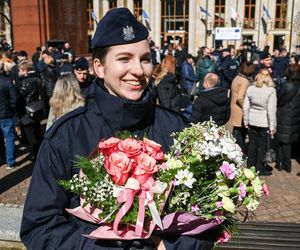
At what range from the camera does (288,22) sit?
141ft

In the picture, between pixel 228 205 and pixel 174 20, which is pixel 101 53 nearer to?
pixel 228 205

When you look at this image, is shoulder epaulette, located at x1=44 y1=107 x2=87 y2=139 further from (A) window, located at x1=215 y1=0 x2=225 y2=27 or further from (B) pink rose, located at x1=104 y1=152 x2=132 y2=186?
(A) window, located at x1=215 y1=0 x2=225 y2=27

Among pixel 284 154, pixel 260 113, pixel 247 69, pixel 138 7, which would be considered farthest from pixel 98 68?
pixel 138 7

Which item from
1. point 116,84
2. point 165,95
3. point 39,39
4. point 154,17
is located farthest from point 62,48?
point 154,17

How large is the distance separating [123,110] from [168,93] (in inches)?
263

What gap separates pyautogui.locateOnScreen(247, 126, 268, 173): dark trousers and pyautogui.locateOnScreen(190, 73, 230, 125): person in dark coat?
0.88 meters

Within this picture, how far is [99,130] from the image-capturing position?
1.97m

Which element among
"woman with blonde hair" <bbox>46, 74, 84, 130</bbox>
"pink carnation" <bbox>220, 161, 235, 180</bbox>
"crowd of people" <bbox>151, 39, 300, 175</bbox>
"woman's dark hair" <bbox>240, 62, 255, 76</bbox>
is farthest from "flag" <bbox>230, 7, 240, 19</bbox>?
"pink carnation" <bbox>220, 161, 235, 180</bbox>

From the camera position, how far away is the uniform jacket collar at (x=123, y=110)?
1.92 meters

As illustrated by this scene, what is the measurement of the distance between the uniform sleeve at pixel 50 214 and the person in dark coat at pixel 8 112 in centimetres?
625

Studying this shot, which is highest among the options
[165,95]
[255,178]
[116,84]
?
[116,84]

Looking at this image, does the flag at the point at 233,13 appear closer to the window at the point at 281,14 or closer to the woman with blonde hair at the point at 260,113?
the window at the point at 281,14

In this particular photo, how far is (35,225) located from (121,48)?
2.93ft

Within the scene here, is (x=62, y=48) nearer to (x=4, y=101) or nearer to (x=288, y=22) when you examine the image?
(x=4, y=101)
